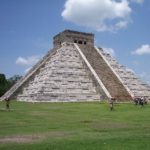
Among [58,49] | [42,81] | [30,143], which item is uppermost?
[58,49]

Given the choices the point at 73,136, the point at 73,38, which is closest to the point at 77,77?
the point at 73,38

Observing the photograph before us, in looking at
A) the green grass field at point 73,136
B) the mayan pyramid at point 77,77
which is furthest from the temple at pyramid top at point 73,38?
the green grass field at point 73,136

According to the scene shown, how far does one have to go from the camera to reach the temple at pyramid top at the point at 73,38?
52.9 metres

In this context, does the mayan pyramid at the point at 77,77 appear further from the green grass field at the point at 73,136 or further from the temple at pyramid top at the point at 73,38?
the green grass field at the point at 73,136

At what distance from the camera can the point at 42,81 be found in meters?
41.7

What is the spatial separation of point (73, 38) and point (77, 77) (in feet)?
35.9

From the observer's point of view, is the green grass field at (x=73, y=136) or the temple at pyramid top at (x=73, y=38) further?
the temple at pyramid top at (x=73, y=38)

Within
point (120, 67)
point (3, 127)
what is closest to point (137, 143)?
point (3, 127)

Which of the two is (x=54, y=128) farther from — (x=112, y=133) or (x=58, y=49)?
(x=58, y=49)

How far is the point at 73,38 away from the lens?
53.6 m

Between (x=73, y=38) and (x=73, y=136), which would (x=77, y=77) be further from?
(x=73, y=136)

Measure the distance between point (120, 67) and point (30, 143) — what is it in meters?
39.8

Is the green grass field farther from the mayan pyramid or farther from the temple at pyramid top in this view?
the temple at pyramid top

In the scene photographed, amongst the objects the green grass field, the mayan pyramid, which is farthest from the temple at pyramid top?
the green grass field
